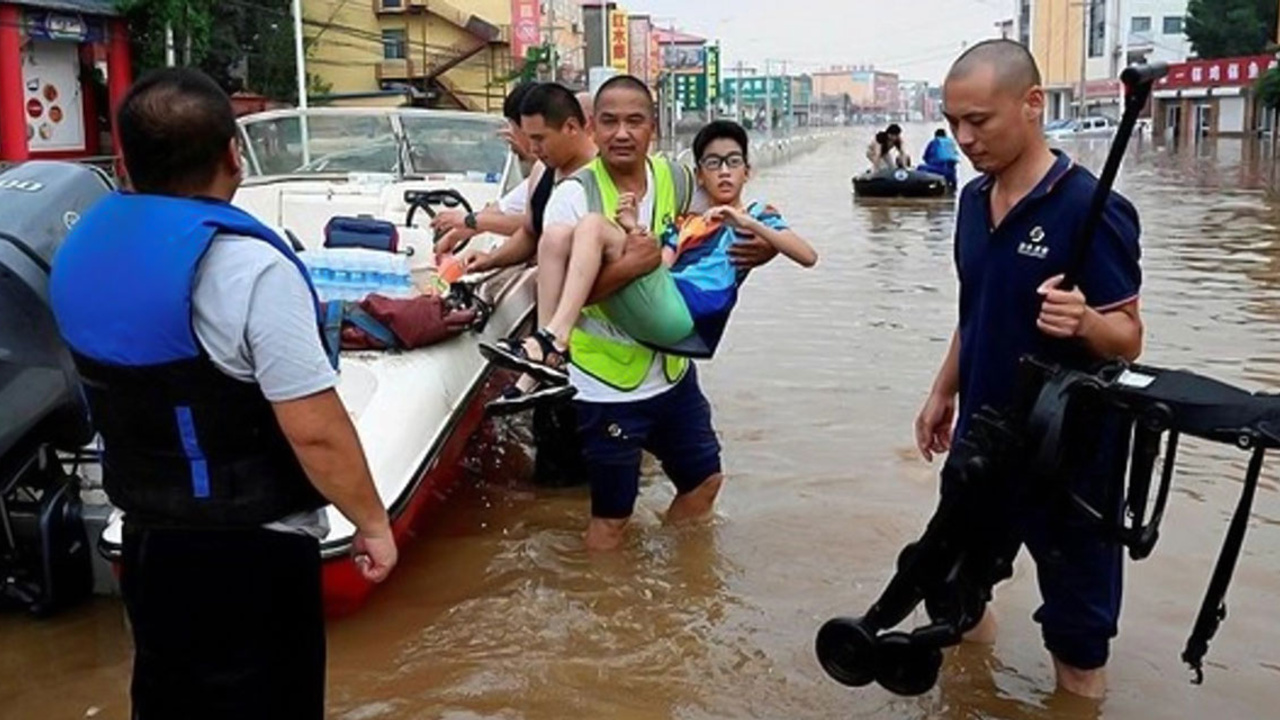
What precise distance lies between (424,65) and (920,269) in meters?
37.9

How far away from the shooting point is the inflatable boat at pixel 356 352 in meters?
4.18

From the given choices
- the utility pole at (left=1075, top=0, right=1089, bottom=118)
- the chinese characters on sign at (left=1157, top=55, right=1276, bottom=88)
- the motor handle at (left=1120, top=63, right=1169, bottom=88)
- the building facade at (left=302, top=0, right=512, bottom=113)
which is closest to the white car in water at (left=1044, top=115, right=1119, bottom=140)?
the chinese characters on sign at (left=1157, top=55, right=1276, bottom=88)

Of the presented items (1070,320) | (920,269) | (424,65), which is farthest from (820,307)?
(424,65)

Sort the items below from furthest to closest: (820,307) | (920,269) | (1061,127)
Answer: (1061,127) < (920,269) < (820,307)

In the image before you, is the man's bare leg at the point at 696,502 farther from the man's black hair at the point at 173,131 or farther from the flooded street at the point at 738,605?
the man's black hair at the point at 173,131

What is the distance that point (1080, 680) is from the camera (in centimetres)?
395

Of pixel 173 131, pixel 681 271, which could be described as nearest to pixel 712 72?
pixel 681 271

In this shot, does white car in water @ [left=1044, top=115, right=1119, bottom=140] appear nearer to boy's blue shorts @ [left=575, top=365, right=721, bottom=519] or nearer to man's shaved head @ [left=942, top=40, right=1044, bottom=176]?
boy's blue shorts @ [left=575, top=365, right=721, bottom=519]

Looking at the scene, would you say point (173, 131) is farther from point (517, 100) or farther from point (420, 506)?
point (517, 100)

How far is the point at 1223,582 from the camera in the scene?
300 centimetres

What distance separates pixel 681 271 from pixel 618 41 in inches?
2450

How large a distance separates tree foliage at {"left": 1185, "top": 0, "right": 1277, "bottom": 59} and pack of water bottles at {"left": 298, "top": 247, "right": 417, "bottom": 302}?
67.0m

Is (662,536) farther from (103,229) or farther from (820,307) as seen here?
(820,307)

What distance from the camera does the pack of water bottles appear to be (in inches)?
224
